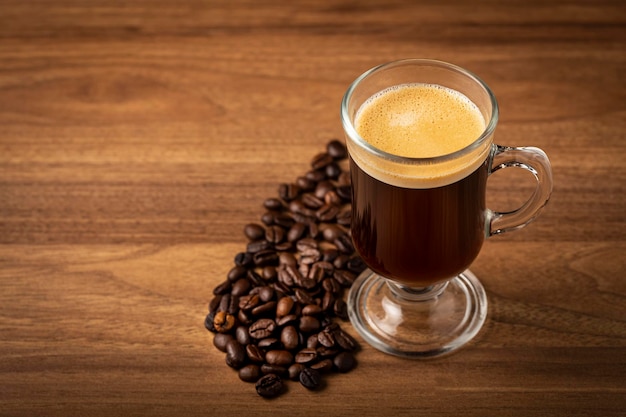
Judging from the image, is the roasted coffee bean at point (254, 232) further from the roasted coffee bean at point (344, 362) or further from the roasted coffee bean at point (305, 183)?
the roasted coffee bean at point (344, 362)

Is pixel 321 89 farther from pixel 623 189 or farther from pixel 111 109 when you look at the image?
pixel 623 189

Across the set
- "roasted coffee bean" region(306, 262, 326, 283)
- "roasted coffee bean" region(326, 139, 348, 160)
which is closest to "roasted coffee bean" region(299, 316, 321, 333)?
"roasted coffee bean" region(306, 262, 326, 283)

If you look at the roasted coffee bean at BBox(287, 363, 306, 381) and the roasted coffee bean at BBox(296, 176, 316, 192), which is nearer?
the roasted coffee bean at BBox(287, 363, 306, 381)

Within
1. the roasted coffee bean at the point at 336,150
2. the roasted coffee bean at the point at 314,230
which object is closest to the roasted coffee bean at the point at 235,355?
the roasted coffee bean at the point at 314,230

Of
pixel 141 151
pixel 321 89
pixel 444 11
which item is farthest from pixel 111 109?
pixel 444 11

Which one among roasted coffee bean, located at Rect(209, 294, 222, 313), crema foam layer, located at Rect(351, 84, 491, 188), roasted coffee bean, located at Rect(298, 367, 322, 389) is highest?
crema foam layer, located at Rect(351, 84, 491, 188)

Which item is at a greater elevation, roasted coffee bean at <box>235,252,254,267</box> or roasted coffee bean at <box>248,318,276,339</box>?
roasted coffee bean at <box>235,252,254,267</box>

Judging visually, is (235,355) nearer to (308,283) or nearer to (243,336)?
(243,336)

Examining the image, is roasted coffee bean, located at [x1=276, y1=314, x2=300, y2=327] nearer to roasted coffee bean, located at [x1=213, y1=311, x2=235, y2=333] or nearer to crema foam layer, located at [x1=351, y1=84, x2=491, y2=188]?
roasted coffee bean, located at [x1=213, y1=311, x2=235, y2=333]
